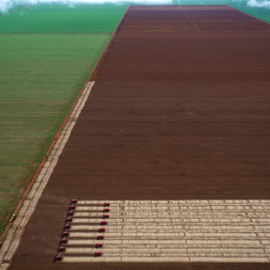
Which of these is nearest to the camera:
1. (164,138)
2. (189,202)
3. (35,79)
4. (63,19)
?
(189,202)

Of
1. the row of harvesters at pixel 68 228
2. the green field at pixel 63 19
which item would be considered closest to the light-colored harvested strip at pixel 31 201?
the row of harvesters at pixel 68 228

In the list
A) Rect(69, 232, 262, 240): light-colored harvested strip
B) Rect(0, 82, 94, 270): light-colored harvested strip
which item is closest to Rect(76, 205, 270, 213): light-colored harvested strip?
Rect(69, 232, 262, 240): light-colored harvested strip

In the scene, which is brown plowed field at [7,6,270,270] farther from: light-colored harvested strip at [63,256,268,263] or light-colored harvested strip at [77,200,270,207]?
light-colored harvested strip at [77,200,270,207]

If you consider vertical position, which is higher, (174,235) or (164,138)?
(164,138)

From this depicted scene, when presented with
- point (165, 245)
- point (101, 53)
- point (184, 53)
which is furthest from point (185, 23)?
point (165, 245)

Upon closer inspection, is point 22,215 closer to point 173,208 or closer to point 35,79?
point 173,208

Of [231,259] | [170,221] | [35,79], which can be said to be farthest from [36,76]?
[231,259]

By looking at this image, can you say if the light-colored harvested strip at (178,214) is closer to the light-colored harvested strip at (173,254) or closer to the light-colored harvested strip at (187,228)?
the light-colored harvested strip at (187,228)
